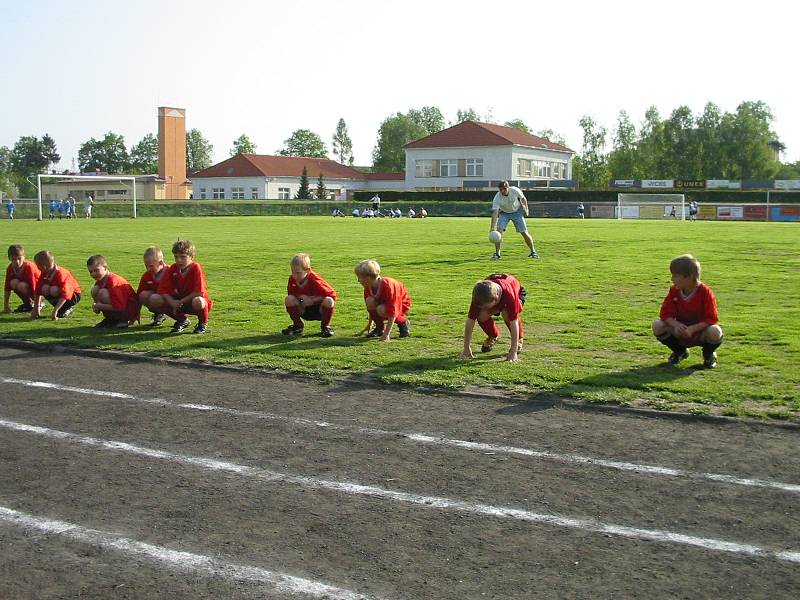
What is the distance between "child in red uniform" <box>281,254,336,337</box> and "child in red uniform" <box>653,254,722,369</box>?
3.87m

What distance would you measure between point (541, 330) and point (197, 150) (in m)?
175

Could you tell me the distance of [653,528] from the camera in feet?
14.6

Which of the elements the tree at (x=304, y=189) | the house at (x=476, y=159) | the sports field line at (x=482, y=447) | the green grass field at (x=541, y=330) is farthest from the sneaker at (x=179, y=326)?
the tree at (x=304, y=189)

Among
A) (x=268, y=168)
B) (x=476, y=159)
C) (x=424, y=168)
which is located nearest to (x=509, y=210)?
(x=476, y=159)

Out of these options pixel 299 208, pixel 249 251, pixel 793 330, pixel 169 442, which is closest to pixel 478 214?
pixel 299 208

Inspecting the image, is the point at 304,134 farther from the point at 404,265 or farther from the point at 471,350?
the point at 471,350

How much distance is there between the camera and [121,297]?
11.2 metres

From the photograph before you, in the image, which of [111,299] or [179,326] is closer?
[179,326]

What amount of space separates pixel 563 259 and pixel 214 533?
657 inches

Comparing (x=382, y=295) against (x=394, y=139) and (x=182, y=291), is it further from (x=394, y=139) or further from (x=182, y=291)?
(x=394, y=139)

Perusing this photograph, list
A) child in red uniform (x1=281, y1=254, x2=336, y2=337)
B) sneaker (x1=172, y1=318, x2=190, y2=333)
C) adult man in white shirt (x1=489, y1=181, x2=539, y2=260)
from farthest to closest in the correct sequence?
adult man in white shirt (x1=489, y1=181, x2=539, y2=260) < sneaker (x1=172, y1=318, x2=190, y2=333) < child in red uniform (x1=281, y1=254, x2=336, y2=337)

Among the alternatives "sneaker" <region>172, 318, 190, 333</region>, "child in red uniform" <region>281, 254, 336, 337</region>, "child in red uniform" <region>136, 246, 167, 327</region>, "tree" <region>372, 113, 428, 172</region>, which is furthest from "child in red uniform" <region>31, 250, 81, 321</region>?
"tree" <region>372, 113, 428, 172</region>

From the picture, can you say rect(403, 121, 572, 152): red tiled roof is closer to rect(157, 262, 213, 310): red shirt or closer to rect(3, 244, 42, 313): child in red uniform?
rect(3, 244, 42, 313): child in red uniform

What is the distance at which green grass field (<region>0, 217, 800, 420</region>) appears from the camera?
7684 millimetres
